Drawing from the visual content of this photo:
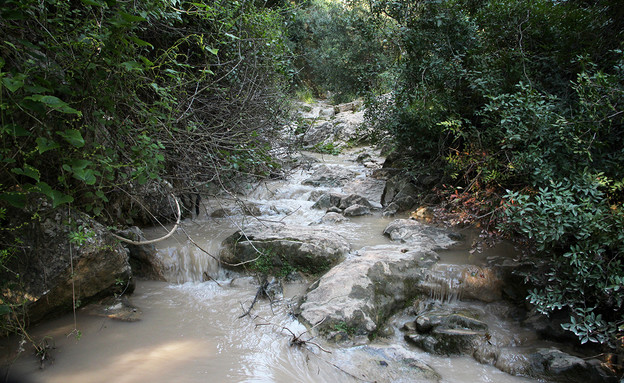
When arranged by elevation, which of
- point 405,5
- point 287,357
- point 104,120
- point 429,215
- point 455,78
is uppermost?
point 405,5

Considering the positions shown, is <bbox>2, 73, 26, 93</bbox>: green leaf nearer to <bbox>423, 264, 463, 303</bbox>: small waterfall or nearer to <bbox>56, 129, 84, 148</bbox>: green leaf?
<bbox>56, 129, 84, 148</bbox>: green leaf

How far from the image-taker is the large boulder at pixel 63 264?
9.90ft

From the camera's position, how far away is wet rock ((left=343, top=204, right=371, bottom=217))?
281 inches

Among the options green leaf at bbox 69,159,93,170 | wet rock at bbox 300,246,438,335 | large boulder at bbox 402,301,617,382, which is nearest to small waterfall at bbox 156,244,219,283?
wet rock at bbox 300,246,438,335

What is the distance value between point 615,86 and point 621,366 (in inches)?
95.3

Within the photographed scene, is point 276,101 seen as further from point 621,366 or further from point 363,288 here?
point 621,366

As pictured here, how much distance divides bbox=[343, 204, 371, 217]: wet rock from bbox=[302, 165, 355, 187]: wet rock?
2.39 meters

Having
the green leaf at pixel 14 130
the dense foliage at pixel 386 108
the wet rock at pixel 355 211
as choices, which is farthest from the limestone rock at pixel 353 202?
the green leaf at pixel 14 130

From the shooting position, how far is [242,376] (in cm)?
293

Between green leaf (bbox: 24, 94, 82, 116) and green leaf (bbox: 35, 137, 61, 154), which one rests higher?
green leaf (bbox: 24, 94, 82, 116)

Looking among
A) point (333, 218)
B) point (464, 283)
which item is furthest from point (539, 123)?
point (333, 218)

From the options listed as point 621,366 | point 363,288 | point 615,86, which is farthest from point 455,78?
point 621,366

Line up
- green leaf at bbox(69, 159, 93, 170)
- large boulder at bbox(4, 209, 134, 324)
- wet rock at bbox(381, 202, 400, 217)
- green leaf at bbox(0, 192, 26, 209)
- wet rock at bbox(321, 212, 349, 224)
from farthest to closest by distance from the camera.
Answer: wet rock at bbox(381, 202, 400, 217) < wet rock at bbox(321, 212, 349, 224) < large boulder at bbox(4, 209, 134, 324) < green leaf at bbox(69, 159, 93, 170) < green leaf at bbox(0, 192, 26, 209)

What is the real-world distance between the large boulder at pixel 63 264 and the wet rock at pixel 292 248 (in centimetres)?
154
